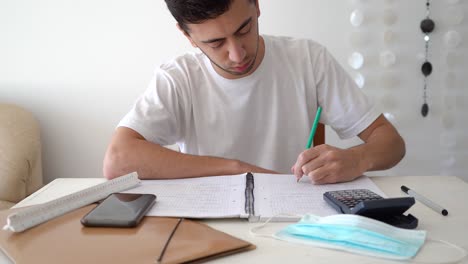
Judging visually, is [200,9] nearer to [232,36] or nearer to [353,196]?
[232,36]

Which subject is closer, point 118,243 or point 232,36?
point 118,243

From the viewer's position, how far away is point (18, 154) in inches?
76.1

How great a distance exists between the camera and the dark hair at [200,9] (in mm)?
1040

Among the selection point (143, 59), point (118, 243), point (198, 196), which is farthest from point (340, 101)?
point (143, 59)

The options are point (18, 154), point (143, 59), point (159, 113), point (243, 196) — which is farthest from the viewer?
point (143, 59)

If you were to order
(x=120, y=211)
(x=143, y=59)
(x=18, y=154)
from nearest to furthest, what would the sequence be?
(x=120, y=211) < (x=18, y=154) < (x=143, y=59)

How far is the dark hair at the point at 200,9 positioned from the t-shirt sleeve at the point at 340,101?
1.56 ft

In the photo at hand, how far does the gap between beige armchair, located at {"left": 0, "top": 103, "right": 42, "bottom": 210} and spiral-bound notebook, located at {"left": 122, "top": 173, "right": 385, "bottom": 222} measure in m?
1.16

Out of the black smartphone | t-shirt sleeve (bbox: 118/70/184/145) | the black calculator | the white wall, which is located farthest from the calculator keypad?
the white wall

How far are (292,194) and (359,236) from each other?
25 centimetres

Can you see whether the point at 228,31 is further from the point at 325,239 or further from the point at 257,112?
the point at 325,239

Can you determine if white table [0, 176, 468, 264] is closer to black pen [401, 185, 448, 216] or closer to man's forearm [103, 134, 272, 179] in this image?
black pen [401, 185, 448, 216]

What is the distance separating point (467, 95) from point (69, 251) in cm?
214

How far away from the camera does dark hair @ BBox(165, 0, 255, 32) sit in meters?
1.04
